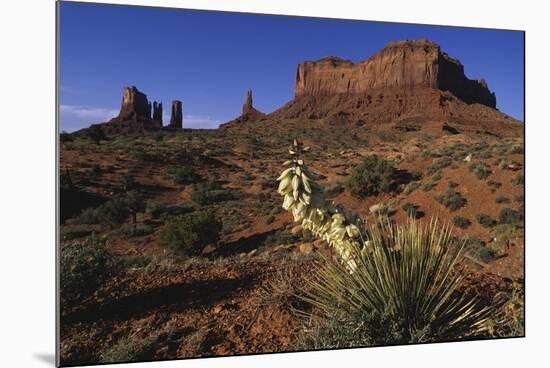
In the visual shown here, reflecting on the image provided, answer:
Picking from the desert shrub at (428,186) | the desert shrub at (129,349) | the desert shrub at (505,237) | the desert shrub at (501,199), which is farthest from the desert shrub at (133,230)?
the desert shrub at (501,199)

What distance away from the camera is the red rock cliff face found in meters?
7.01

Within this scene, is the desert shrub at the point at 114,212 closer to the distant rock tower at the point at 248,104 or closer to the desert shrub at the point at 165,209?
the desert shrub at the point at 165,209

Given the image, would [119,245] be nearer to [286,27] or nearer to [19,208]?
[19,208]

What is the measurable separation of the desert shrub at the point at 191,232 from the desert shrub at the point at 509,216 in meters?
3.77

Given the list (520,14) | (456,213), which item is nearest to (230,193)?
(456,213)

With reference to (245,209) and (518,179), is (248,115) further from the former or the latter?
(518,179)

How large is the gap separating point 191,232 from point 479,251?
12.2ft

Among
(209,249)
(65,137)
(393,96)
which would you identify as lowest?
(209,249)

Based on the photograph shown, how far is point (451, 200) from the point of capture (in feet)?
24.6

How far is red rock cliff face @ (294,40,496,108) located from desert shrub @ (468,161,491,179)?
108cm

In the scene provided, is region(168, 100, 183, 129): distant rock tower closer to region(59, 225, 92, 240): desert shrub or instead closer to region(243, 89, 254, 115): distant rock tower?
region(243, 89, 254, 115): distant rock tower

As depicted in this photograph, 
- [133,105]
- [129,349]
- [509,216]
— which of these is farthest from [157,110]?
[509,216]

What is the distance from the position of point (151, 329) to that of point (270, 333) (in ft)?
3.23

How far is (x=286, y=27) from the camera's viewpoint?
5.52 meters
